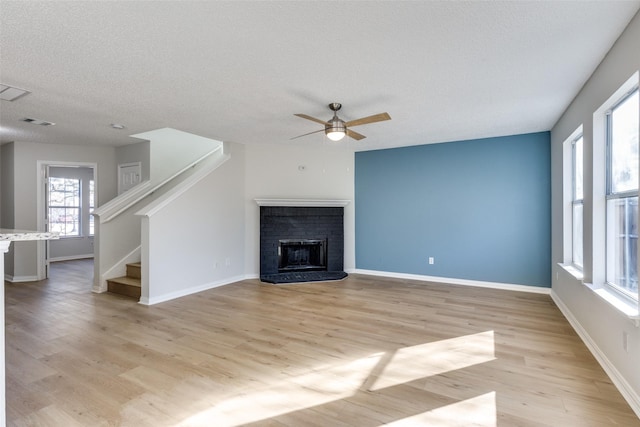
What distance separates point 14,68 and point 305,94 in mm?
2466

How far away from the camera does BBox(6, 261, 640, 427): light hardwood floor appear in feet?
6.64

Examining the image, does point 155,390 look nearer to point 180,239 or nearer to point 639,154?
point 180,239

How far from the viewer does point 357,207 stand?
20.9ft

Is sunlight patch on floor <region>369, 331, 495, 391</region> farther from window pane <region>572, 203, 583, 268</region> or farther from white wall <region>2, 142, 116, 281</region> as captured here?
white wall <region>2, 142, 116, 281</region>

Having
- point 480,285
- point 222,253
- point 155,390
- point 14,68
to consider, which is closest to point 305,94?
point 14,68

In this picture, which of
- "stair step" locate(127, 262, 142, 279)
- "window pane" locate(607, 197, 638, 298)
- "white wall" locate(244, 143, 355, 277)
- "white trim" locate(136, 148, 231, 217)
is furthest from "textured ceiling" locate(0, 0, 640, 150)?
"stair step" locate(127, 262, 142, 279)

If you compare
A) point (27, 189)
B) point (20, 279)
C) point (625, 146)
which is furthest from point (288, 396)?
point (27, 189)

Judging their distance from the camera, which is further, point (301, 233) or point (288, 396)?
point (301, 233)

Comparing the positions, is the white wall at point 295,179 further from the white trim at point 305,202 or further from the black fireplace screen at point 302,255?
the black fireplace screen at point 302,255

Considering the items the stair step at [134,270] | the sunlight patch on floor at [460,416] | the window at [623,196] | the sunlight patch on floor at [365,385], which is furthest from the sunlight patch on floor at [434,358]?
the stair step at [134,270]

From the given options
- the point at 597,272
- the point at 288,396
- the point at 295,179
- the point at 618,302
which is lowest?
the point at 288,396

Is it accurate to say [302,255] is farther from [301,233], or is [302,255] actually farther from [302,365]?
[302,365]

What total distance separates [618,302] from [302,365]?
2402 millimetres

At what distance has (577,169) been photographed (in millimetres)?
3779
